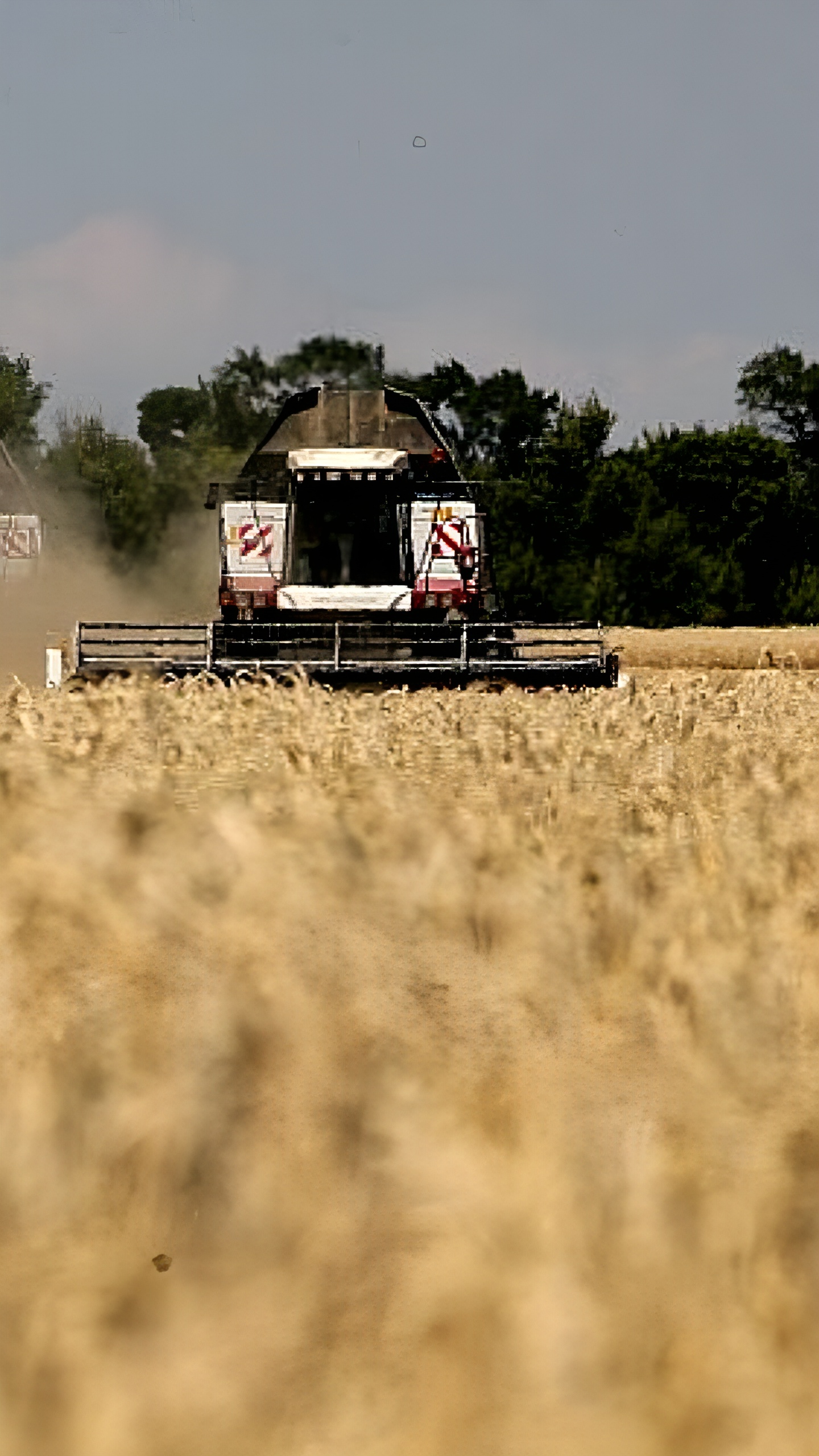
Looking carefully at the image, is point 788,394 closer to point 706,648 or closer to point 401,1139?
point 706,648

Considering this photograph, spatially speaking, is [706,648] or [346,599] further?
[706,648]

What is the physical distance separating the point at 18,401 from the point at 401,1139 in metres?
104

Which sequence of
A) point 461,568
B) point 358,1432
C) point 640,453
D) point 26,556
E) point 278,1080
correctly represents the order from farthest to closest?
point 640,453
point 26,556
point 461,568
point 278,1080
point 358,1432

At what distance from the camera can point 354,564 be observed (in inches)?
849

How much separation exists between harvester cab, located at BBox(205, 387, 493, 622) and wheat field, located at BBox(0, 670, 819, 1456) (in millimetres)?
17574

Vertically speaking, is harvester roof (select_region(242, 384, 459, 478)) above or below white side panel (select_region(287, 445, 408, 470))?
above

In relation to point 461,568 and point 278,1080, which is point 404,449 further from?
point 278,1080

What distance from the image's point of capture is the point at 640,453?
6825 cm

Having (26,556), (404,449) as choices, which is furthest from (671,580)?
(404,449)

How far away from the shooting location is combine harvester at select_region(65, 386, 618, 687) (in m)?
19.6

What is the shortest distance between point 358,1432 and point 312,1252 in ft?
0.80

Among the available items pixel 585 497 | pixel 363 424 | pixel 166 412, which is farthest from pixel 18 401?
pixel 363 424

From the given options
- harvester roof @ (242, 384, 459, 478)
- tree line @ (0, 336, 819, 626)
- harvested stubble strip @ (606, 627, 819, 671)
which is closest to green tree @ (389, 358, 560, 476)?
tree line @ (0, 336, 819, 626)

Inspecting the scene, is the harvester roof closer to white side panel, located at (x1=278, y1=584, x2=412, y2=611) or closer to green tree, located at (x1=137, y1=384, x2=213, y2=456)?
white side panel, located at (x1=278, y1=584, x2=412, y2=611)
